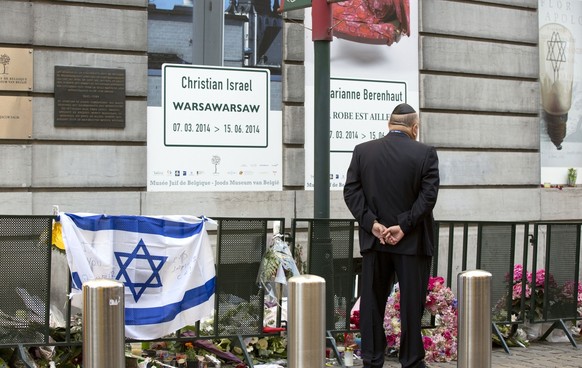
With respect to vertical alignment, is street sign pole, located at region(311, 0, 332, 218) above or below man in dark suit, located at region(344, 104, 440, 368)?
above

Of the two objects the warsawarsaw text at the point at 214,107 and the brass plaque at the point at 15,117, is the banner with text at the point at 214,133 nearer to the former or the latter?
the warsawarsaw text at the point at 214,107

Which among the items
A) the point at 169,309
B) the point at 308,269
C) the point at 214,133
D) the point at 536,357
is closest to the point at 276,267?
the point at 308,269

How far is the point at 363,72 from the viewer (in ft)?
47.4

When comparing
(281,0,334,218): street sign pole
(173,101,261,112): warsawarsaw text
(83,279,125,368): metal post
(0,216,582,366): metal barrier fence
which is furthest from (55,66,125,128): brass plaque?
(83,279,125,368): metal post

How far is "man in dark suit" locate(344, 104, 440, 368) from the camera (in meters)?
7.25

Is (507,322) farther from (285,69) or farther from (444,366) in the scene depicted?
(285,69)

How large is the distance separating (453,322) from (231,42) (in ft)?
18.7

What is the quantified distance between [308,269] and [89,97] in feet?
15.6

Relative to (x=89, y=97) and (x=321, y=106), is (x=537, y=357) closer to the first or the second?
(x=321, y=106)

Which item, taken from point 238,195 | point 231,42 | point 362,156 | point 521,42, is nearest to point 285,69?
point 231,42

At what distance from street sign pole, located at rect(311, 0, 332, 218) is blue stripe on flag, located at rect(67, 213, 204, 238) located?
4.45 ft

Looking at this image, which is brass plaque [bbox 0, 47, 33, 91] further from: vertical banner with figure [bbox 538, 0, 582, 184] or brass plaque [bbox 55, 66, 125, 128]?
vertical banner with figure [bbox 538, 0, 582, 184]

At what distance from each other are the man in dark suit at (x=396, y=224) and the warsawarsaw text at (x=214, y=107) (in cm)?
582

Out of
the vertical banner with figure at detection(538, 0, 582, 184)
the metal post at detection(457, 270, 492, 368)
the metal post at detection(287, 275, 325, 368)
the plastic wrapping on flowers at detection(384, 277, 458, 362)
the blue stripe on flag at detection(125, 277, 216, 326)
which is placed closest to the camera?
the metal post at detection(287, 275, 325, 368)
